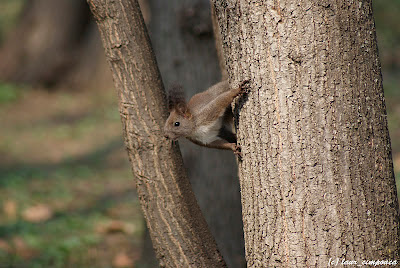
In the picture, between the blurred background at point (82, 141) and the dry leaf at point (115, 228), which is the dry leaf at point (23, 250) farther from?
the dry leaf at point (115, 228)

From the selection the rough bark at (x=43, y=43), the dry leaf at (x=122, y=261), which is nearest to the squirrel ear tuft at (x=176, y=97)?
the dry leaf at (x=122, y=261)

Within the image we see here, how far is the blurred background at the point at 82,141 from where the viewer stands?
4.89 m

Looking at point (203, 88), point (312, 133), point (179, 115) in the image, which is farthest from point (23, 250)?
point (312, 133)

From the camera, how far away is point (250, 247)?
2686mm

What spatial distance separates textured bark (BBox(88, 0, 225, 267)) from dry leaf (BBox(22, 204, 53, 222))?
3.87m

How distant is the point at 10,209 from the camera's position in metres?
6.63

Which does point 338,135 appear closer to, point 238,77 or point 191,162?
point 238,77

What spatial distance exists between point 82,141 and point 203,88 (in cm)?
628

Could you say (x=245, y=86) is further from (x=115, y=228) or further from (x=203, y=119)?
(x=115, y=228)

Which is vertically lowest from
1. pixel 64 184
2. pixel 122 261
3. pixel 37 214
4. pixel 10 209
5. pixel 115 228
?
pixel 122 261

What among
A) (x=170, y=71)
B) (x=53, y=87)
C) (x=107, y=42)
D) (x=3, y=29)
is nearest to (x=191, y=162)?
(x=170, y=71)

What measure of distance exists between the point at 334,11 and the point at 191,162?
9.36 feet

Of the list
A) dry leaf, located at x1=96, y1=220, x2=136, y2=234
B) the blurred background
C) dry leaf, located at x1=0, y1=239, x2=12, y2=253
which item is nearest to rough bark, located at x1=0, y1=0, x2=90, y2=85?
the blurred background

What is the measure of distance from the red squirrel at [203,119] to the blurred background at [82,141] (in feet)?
2.59
